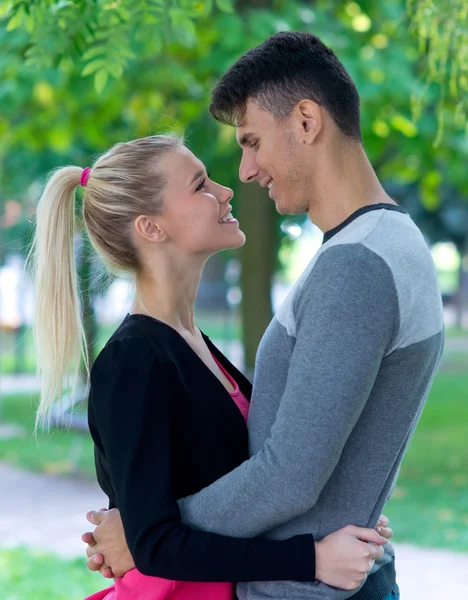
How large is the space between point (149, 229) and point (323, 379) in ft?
2.36

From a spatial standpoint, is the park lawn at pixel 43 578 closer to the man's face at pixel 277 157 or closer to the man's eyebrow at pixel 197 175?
the man's eyebrow at pixel 197 175

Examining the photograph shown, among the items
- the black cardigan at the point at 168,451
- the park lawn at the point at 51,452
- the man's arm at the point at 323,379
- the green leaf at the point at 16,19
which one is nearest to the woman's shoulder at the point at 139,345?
the black cardigan at the point at 168,451

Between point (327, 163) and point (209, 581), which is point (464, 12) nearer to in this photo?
point (327, 163)

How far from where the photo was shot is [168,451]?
196 cm

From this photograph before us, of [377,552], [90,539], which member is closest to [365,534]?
[377,552]

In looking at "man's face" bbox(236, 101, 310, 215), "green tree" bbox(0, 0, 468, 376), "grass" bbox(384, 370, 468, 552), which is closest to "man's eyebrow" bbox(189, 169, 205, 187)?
"man's face" bbox(236, 101, 310, 215)

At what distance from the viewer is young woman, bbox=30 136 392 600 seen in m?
1.91

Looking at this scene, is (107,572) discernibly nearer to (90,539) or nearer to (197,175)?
(90,539)

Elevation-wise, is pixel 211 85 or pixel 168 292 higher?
pixel 211 85

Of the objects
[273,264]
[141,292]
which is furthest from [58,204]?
[273,264]

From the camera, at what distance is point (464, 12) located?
3.12m

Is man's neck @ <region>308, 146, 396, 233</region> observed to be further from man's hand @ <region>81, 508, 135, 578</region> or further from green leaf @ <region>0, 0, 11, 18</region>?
green leaf @ <region>0, 0, 11, 18</region>

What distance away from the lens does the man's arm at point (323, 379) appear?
177 centimetres

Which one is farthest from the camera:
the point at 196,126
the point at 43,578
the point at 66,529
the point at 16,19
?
the point at 196,126
